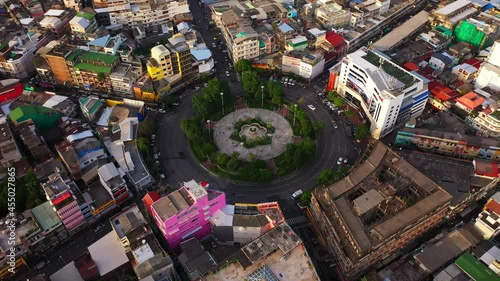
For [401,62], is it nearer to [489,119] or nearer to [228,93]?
[489,119]

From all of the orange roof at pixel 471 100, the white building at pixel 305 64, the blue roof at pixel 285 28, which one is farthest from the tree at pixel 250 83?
the orange roof at pixel 471 100

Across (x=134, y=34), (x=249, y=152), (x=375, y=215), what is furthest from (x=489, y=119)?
(x=134, y=34)

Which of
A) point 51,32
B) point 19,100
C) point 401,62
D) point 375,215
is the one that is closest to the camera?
point 375,215

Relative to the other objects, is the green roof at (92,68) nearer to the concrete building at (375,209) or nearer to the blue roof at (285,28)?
the blue roof at (285,28)

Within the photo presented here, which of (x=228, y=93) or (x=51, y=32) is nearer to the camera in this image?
(x=228, y=93)

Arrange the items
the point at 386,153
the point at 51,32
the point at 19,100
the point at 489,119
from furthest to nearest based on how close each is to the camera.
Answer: the point at 51,32, the point at 19,100, the point at 489,119, the point at 386,153

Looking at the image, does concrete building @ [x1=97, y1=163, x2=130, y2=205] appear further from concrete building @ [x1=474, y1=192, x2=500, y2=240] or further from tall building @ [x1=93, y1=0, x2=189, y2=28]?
concrete building @ [x1=474, y1=192, x2=500, y2=240]
